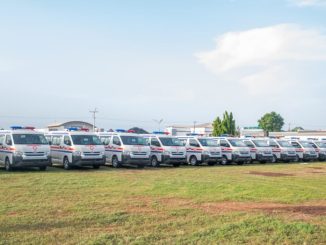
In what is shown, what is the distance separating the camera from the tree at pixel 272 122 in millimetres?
117500

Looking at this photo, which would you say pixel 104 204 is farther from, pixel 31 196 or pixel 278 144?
pixel 278 144

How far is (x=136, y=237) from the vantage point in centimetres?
788

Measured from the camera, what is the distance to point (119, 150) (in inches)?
947

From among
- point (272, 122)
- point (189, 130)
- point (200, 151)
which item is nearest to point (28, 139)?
point (200, 151)

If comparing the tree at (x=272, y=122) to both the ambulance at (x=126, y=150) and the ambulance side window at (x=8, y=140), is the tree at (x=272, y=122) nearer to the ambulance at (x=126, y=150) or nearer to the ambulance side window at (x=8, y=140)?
the ambulance at (x=126, y=150)

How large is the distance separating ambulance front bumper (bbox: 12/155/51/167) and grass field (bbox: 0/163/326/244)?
4642mm

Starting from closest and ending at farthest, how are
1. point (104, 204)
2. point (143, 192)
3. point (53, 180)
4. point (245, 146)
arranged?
1. point (104, 204)
2. point (143, 192)
3. point (53, 180)
4. point (245, 146)

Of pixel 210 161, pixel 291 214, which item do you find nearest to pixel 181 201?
pixel 291 214

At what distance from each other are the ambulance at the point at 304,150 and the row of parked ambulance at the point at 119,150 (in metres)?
1.69

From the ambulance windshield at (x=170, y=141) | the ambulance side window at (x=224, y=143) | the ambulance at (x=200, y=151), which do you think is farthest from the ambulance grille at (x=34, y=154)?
the ambulance side window at (x=224, y=143)

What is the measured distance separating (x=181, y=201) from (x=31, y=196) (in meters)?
3.69

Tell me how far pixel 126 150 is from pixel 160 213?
13741mm

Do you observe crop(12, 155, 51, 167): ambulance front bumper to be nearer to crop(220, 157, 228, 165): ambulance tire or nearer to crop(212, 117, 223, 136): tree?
crop(220, 157, 228, 165): ambulance tire

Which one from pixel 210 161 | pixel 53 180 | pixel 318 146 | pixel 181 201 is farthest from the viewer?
pixel 318 146
